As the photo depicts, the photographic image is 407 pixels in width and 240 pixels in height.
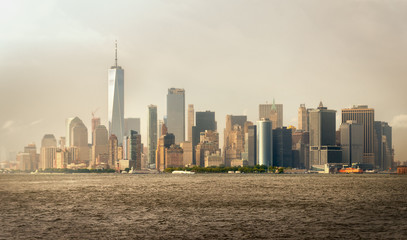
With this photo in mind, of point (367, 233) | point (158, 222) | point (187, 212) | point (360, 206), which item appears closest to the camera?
point (367, 233)

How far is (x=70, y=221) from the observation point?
300 feet

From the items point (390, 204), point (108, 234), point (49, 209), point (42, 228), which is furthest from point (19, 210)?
point (390, 204)

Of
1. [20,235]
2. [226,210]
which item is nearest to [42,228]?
[20,235]

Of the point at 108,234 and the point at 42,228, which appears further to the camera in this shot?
the point at 42,228

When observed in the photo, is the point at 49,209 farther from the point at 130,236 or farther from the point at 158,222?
the point at 130,236

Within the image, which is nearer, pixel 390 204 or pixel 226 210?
pixel 226 210

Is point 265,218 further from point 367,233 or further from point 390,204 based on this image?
point 390,204

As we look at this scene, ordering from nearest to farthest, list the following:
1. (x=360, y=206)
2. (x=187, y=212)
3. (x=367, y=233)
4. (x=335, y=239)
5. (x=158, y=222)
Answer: (x=335, y=239), (x=367, y=233), (x=158, y=222), (x=187, y=212), (x=360, y=206)

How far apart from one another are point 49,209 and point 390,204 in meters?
68.2

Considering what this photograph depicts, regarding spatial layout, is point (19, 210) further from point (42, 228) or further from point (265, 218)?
point (265, 218)

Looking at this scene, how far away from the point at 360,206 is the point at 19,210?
213ft

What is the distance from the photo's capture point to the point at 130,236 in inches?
2960

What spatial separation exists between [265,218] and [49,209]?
41.6 meters

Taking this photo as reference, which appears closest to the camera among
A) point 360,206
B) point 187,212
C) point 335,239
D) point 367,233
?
point 335,239
